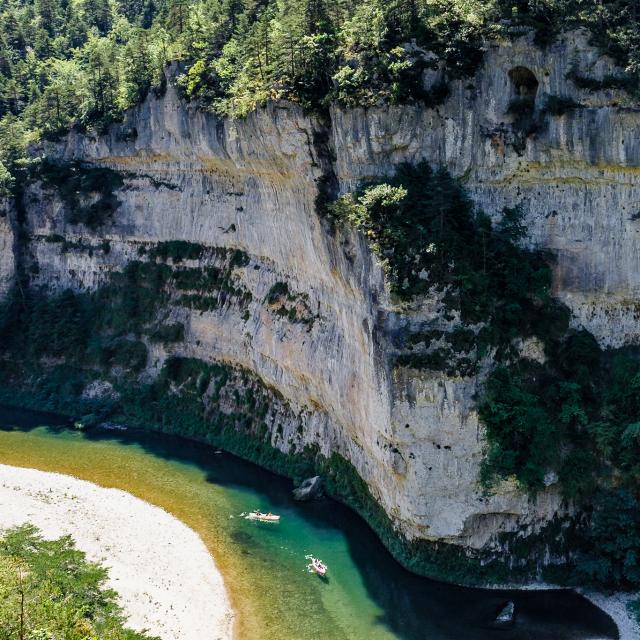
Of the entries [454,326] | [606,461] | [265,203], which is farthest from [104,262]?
[606,461]

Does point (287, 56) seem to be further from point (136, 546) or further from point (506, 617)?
point (506, 617)

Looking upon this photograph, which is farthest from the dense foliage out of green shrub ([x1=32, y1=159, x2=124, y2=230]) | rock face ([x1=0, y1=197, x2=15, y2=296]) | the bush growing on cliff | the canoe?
rock face ([x1=0, y1=197, x2=15, y2=296])

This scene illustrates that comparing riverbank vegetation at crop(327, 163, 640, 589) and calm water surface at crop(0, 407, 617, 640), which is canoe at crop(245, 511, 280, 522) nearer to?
calm water surface at crop(0, 407, 617, 640)

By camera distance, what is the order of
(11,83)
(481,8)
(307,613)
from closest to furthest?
1. (307,613)
2. (481,8)
3. (11,83)

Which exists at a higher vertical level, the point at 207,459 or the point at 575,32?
the point at 575,32

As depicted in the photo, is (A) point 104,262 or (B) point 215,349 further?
(A) point 104,262

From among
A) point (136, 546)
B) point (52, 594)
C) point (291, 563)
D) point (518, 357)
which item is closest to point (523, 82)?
point (518, 357)

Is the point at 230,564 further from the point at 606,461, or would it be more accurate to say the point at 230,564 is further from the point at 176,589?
the point at 606,461

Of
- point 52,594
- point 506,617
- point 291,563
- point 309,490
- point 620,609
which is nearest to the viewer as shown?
point 506,617
